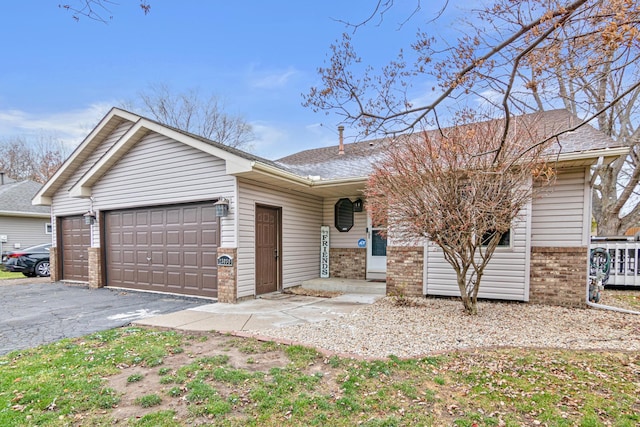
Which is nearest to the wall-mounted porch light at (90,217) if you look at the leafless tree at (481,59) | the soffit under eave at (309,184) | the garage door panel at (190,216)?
the garage door panel at (190,216)

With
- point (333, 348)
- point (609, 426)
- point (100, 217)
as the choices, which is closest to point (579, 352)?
point (609, 426)

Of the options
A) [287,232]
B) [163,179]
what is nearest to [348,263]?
[287,232]

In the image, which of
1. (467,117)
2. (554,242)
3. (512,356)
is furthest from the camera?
(554,242)

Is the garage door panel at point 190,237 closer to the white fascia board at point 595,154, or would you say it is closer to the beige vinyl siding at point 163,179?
the beige vinyl siding at point 163,179

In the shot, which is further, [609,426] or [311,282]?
[311,282]

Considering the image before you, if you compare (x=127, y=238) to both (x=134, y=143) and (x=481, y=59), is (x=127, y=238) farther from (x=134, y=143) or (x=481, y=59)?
(x=481, y=59)

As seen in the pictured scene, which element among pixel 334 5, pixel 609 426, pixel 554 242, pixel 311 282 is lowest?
pixel 311 282

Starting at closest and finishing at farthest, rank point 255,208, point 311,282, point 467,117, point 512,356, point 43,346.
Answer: point 512,356 < point 43,346 < point 467,117 < point 255,208 < point 311,282

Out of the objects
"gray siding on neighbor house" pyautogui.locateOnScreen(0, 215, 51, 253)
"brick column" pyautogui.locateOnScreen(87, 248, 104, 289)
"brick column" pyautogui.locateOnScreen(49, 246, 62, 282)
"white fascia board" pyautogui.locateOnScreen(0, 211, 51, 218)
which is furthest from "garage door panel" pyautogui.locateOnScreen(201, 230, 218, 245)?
"gray siding on neighbor house" pyautogui.locateOnScreen(0, 215, 51, 253)

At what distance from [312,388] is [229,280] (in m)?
4.38

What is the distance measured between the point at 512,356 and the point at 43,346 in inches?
233

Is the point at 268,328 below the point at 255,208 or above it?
below

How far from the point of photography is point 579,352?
3875mm

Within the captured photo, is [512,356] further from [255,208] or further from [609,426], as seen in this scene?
[255,208]
